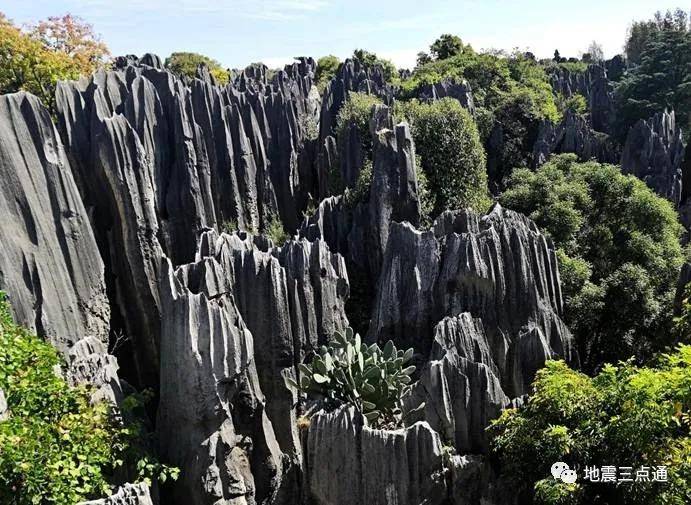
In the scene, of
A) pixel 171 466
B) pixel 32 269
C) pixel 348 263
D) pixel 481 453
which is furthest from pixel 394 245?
pixel 32 269

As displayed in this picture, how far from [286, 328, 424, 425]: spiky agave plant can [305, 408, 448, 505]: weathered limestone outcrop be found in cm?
95

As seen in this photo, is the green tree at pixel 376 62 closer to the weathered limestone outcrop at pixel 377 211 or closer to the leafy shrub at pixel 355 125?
the leafy shrub at pixel 355 125

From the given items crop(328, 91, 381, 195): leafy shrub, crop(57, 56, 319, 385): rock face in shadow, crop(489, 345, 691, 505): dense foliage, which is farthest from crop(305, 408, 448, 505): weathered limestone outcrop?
crop(328, 91, 381, 195): leafy shrub

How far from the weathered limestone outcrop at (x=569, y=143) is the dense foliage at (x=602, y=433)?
51.6ft

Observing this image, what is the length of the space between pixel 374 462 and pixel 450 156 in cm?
1186

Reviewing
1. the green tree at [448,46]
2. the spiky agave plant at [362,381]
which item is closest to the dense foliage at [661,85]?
the green tree at [448,46]

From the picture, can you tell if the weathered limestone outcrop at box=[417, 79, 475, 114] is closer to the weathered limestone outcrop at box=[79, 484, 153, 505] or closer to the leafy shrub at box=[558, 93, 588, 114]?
the leafy shrub at box=[558, 93, 588, 114]

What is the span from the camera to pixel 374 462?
26.6 ft

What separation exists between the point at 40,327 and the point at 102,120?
17.6ft

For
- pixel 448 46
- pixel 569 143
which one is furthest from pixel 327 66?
pixel 569 143

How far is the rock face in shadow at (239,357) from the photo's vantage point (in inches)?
352

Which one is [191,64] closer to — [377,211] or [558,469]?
[377,211]

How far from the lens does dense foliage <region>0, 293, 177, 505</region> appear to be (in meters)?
6.65

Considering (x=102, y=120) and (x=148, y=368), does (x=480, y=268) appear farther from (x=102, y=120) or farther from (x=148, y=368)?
(x=102, y=120)
